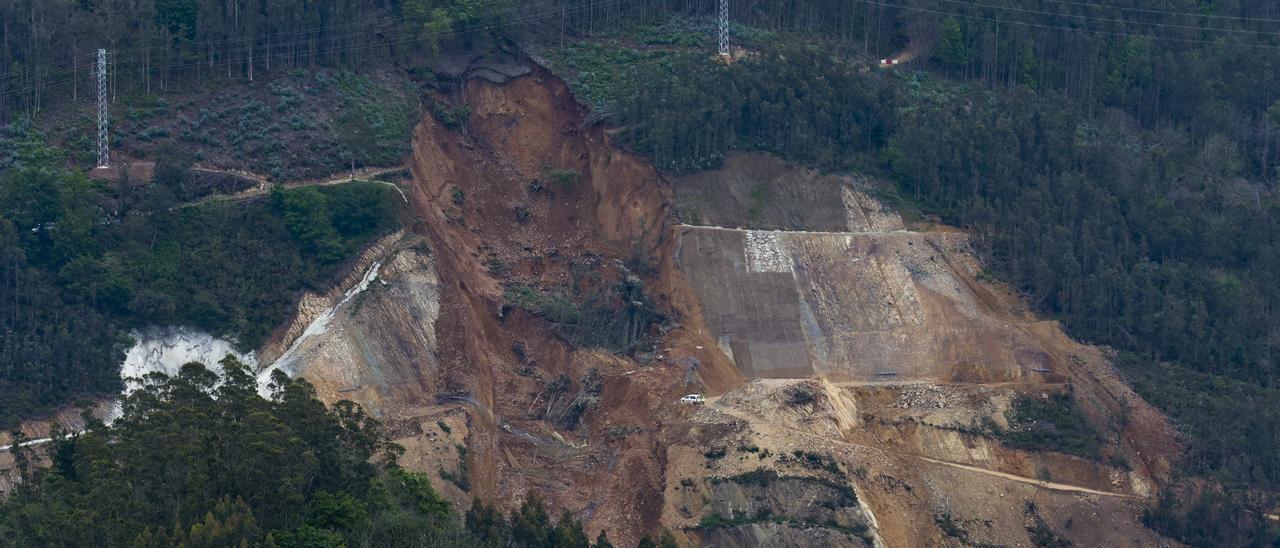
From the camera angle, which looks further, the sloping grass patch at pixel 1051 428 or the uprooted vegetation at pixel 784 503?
the sloping grass patch at pixel 1051 428

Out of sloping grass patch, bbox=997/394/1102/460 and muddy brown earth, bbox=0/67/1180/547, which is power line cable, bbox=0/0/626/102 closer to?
muddy brown earth, bbox=0/67/1180/547

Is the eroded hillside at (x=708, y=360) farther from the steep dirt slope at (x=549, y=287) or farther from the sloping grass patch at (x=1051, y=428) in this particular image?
the sloping grass patch at (x=1051, y=428)

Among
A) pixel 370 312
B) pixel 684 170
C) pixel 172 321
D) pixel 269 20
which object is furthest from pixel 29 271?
pixel 684 170

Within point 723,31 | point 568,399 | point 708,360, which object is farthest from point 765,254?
point 723,31

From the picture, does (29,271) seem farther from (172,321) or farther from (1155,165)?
(1155,165)

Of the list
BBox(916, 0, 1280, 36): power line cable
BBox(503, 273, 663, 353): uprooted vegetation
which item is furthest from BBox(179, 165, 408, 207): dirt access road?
BBox(916, 0, 1280, 36): power line cable

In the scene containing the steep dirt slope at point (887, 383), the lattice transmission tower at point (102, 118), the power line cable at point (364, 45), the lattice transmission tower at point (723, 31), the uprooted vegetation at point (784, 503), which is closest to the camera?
the uprooted vegetation at point (784, 503)

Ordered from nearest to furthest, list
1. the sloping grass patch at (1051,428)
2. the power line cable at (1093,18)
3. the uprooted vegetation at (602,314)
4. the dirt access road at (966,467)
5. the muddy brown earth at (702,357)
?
1. the muddy brown earth at (702,357)
2. the dirt access road at (966,467)
3. the sloping grass patch at (1051,428)
4. the uprooted vegetation at (602,314)
5. the power line cable at (1093,18)

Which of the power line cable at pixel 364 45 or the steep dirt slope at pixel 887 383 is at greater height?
the power line cable at pixel 364 45

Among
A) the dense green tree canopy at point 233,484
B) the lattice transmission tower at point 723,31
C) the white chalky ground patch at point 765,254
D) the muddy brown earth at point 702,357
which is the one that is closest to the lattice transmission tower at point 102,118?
the muddy brown earth at point 702,357

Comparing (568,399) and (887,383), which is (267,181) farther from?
(887,383)
